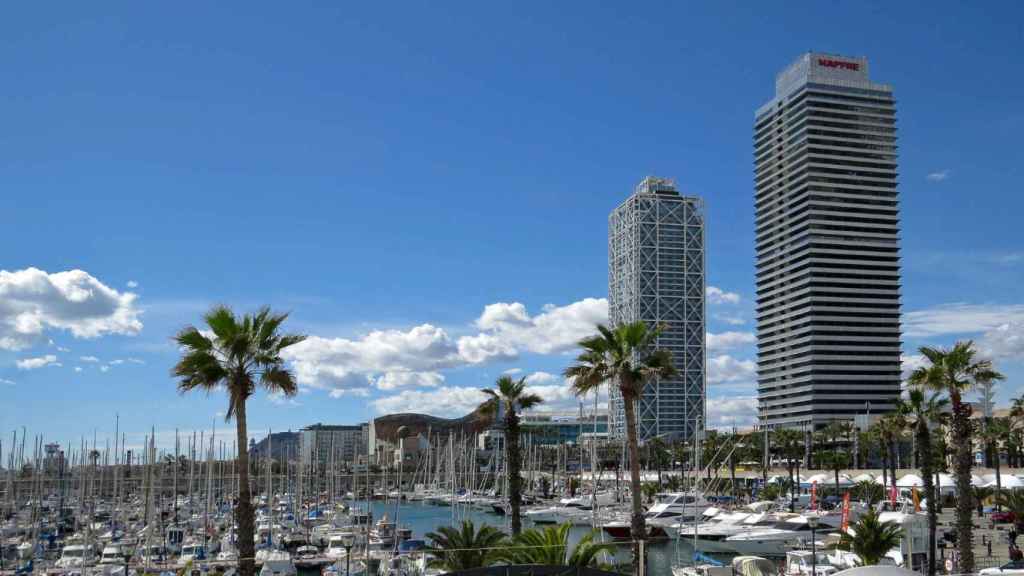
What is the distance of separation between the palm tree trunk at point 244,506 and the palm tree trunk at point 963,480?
2602 centimetres

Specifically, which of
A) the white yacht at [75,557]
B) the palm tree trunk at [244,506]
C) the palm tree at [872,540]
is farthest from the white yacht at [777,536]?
the palm tree trunk at [244,506]

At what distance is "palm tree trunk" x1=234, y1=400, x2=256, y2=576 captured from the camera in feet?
79.0

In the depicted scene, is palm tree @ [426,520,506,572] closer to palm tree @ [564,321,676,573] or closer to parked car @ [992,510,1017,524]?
palm tree @ [564,321,676,573]

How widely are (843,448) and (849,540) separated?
15427 centimetres

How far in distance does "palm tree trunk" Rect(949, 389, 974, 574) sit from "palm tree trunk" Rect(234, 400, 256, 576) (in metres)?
26.0

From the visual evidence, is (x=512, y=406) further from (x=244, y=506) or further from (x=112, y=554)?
(x=112, y=554)

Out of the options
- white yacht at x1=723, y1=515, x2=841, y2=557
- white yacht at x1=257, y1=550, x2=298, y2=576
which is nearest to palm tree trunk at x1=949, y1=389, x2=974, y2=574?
white yacht at x1=723, y1=515, x2=841, y2=557

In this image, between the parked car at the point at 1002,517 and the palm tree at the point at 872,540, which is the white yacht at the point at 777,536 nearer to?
the parked car at the point at 1002,517

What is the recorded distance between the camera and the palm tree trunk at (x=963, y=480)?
115 ft

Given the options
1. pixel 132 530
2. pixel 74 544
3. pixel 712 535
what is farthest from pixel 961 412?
pixel 132 530

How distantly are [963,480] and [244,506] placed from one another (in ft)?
88.6

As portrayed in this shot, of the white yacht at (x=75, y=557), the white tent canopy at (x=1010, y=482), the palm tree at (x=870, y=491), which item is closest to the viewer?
the white yacht at (x=75, y=557)

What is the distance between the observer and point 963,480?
3584 centimetres

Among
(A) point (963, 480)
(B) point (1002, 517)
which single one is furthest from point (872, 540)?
(B) point (1002, 517)
